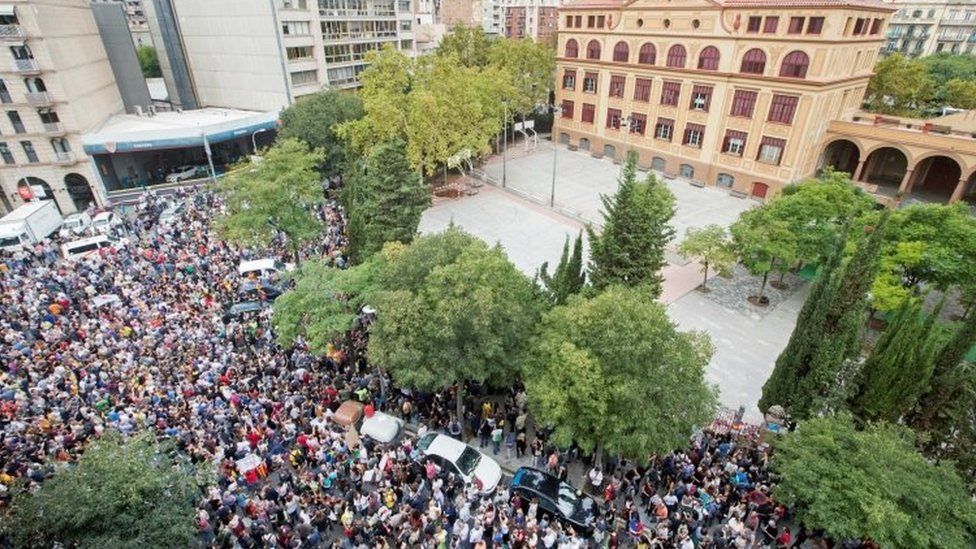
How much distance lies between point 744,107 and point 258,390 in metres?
38.4

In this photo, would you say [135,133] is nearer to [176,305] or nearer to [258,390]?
[176,305]

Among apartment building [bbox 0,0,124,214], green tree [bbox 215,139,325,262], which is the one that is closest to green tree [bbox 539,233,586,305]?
green tree [bbox 215,139,325,262]

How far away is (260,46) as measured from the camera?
4812cm

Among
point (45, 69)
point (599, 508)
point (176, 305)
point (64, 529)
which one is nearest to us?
point (64, 529)

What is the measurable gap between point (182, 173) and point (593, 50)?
38988 millimetres

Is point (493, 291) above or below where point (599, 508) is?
above

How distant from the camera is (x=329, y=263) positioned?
2842 centimetres

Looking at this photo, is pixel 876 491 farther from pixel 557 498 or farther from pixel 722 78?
pixel 722 78

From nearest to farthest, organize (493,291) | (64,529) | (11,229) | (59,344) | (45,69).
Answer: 1. (64,529)
2. (493,291)
3. (59,344)
4. (11,229)
5. (45,69)

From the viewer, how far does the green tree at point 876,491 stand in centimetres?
1148

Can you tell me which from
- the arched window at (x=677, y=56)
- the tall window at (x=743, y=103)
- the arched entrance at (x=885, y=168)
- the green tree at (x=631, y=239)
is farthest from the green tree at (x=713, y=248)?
the arched entrance at (x=885, y=168)

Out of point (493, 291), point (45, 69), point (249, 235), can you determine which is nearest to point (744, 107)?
point (493, 291)

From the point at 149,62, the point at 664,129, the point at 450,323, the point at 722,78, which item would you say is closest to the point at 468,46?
the point at 664,129

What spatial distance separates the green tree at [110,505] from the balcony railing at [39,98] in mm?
36742
